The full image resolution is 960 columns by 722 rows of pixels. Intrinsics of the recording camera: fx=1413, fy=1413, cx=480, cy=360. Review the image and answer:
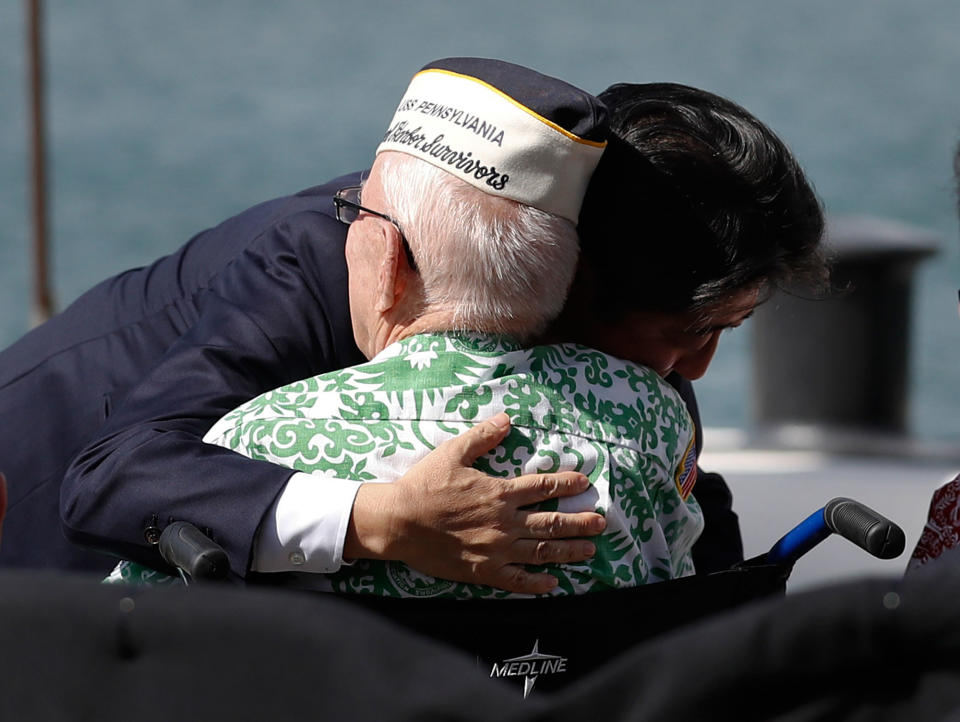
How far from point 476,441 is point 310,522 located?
0.18m

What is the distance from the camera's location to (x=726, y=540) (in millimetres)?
1985

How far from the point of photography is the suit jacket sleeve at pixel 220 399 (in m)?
1.43

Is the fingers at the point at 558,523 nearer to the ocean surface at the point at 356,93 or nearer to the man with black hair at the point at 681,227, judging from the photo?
the man with black hair at the point at 681,227

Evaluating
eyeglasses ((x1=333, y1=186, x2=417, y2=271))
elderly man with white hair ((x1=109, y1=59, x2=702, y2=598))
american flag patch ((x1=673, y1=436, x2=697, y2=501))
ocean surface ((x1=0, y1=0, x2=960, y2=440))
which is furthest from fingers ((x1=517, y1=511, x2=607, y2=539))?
ocean surface ((x1=0, y1=0, x2=960, y2=440))

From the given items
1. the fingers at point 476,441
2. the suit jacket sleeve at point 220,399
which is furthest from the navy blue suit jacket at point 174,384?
the fingers at point 476,441

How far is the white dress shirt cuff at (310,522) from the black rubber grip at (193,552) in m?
0.06

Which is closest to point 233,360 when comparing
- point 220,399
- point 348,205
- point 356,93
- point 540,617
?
point 220,399

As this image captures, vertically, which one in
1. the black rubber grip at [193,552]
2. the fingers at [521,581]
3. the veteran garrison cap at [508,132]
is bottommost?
the fingers at [521,581]

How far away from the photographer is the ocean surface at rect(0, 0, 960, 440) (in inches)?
687

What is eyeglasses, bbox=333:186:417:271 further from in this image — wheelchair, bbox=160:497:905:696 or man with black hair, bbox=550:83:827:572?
wheelchair, bbox=160:497:905:696

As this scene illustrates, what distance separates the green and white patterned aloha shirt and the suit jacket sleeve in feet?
0.17

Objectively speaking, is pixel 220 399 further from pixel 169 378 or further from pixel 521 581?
pixel 521 581

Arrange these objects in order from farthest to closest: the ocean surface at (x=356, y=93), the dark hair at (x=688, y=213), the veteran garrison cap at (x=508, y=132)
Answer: the ocean surface at (x=356, y=93)
the dark hair at (x=688, y=213)
the veteran garrison cap at (x=508, y=132)

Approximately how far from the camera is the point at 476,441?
1.35 meters
